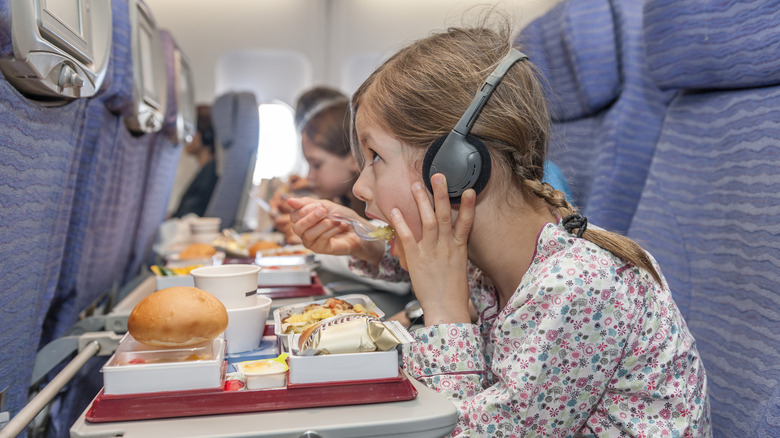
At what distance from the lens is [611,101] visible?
1.66m

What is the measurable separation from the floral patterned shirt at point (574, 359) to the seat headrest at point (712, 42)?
1.52 feet

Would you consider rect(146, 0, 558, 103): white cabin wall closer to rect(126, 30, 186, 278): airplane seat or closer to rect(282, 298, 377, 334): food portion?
rect(126, 30, 186, 278): airplane seat

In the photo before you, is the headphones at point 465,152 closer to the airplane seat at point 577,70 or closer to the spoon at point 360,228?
the spoon at point 360,228

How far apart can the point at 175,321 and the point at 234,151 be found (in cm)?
327

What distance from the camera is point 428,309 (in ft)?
3.01

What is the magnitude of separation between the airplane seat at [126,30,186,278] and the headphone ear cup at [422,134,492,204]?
1.41 metres

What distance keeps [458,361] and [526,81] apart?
1.50ft

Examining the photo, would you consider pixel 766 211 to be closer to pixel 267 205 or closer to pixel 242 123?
pixel 267 205

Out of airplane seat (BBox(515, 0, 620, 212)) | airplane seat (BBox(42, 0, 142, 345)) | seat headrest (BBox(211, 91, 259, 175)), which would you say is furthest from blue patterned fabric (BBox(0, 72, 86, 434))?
seat headrest (BBox(211, 91, 259, 175))

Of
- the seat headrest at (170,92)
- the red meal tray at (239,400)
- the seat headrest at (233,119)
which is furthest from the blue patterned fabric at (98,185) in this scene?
the seat headrest at (233,119)

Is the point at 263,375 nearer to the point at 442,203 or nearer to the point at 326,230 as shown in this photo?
the point at 442,203

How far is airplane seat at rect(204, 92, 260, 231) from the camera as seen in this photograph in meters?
3.68

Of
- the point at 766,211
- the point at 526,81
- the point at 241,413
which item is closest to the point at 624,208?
the point at 766,211

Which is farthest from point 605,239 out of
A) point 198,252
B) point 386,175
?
point 198,252
